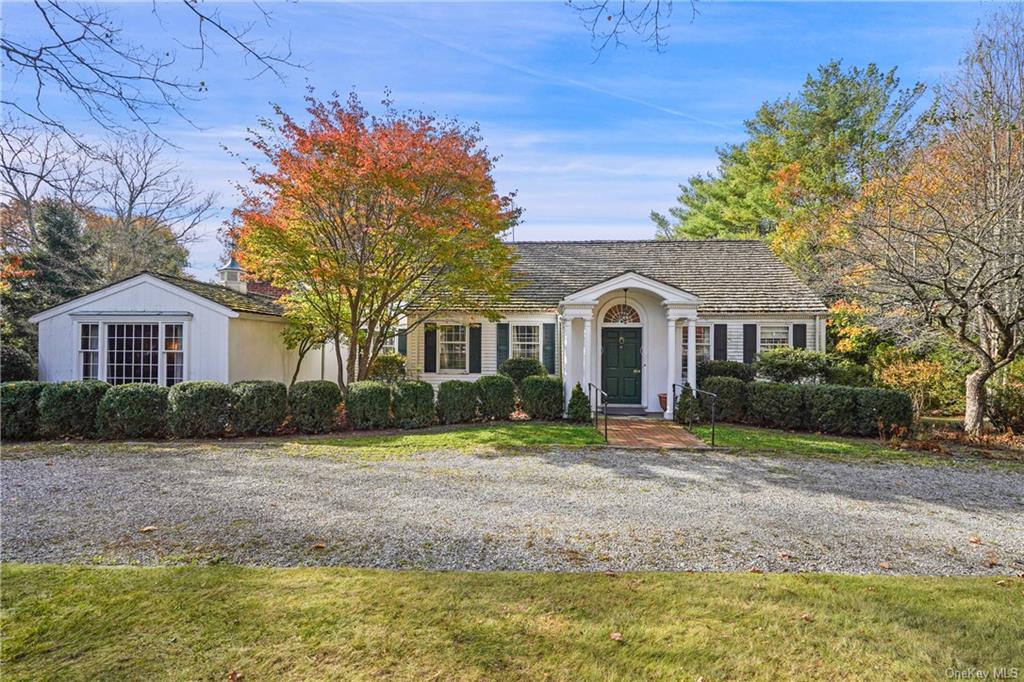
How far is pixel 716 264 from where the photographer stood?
59.7 feet

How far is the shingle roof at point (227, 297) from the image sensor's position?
13203mm

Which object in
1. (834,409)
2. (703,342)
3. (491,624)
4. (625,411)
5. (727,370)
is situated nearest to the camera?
(491,624)

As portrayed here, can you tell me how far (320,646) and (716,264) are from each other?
17739mm

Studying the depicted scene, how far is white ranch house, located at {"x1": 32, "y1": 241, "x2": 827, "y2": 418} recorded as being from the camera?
13.2 m

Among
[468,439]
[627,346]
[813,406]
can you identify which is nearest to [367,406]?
[468,439]

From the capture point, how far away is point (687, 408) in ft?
40.2

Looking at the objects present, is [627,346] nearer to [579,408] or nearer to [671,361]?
[671,361]

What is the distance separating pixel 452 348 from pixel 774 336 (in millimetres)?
9838

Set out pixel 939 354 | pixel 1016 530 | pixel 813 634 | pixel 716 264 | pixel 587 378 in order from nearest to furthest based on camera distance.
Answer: pixel 813 634 < pixel 1016 530 < pixel 587 378 < pixel 939 354 < pixel 716 264

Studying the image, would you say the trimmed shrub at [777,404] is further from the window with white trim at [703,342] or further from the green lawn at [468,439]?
the green lawn at [468,439]

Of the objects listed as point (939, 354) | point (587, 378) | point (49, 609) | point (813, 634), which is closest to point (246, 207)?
point (587, 378)

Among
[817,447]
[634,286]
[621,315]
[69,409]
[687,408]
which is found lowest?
[817,447]

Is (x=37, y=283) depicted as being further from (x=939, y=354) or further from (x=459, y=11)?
(x=939, y=354)

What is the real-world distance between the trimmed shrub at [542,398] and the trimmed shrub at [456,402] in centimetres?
129
